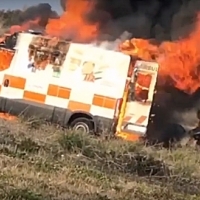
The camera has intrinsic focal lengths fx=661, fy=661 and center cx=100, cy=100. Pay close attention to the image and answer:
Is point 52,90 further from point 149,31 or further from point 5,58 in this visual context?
point 149,31

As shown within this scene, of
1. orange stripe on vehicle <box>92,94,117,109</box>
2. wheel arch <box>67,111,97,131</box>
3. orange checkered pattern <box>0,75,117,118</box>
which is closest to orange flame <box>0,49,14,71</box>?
orange checkered pattern <box>0,75,117,118</box>

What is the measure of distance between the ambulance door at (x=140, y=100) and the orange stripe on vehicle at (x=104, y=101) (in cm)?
36

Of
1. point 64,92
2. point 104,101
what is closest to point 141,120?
point 104,101

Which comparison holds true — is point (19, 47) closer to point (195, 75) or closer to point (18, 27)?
point (195, 75)

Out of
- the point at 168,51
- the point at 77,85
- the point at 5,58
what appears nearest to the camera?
the point at 77,85

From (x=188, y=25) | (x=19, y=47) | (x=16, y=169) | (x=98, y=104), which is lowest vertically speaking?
(x=16, y=169)

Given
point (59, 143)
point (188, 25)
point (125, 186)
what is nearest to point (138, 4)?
point (188, 25)

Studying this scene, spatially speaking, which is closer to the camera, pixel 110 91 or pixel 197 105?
pixel 110 91

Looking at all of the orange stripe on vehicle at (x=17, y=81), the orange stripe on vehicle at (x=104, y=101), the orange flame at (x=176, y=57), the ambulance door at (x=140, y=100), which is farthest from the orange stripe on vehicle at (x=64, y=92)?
the orange flame at (x=176, y=57)

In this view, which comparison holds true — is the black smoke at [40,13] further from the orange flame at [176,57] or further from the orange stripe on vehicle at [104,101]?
the orange stripe on vehicle at [104,101]

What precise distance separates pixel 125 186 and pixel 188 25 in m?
11.0

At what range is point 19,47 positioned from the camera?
14.0 meters

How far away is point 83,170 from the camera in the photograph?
8047mm

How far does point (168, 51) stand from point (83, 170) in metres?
9.40
